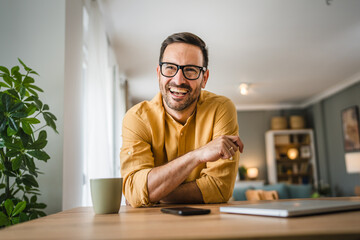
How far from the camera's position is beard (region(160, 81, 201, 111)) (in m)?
1.45

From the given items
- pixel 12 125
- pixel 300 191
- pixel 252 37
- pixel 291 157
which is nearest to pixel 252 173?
pixel 291 157

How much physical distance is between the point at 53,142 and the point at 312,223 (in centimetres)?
148

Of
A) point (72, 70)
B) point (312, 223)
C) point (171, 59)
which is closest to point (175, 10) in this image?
point (72, 70)

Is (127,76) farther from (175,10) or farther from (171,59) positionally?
(171,59)

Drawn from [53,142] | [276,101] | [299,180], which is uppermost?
[276,101]

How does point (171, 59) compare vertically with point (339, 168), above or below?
above

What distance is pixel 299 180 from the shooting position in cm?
784

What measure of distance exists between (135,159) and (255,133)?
7.35 meters

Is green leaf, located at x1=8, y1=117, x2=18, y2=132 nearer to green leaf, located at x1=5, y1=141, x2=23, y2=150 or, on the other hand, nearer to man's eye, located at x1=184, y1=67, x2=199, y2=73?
green leaf, located at x1=5, y1=141, x2=23, y2=150

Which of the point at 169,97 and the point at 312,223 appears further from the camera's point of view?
the point at 169,97

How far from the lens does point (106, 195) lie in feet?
2.83

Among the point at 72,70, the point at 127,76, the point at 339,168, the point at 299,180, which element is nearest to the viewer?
the point at 72,70

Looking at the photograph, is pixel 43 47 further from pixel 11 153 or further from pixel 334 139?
pixel 334 139

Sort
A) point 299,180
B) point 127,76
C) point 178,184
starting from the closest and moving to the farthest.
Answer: point 178,184, point 127,76, point 299,180
